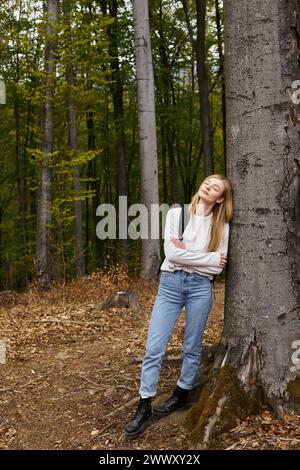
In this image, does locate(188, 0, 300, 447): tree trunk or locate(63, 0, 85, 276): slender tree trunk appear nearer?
locate(188, 0, 300, 447): tree trunk

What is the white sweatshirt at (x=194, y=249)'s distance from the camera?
4109mm

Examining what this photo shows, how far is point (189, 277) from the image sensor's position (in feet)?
13.8

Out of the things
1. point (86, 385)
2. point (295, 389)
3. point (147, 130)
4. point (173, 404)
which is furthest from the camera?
point (147, 130)

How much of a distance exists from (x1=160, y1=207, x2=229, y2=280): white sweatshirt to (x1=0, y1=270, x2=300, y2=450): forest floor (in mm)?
1181

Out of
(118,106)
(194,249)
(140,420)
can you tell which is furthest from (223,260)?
(118,106)

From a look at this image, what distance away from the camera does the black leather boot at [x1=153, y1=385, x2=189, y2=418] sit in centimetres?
432

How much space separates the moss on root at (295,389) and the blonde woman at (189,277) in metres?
0.79

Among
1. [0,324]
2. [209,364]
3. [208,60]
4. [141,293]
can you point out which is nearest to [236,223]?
[209,364]

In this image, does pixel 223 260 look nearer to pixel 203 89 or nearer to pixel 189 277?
pixel 189 277

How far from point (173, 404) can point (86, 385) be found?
52.0 inches

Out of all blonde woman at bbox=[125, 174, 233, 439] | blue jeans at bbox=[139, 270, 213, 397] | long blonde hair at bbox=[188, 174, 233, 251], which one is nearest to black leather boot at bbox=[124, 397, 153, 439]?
blonde woman at bbox=[125, 174, 233, 439]

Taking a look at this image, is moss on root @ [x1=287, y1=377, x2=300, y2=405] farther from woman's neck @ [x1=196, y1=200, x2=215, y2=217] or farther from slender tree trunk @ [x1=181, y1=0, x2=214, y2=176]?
slender tree trunk @ [x1=181, y1=0, x2=214, y2=176]
